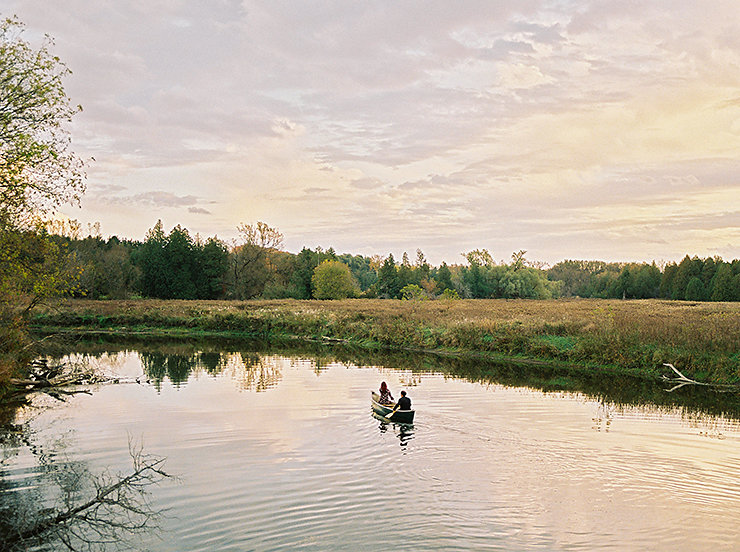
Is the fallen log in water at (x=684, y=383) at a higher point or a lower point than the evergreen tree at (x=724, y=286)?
lower

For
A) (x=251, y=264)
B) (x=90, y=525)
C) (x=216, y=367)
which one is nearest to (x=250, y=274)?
(x=251, y=264)

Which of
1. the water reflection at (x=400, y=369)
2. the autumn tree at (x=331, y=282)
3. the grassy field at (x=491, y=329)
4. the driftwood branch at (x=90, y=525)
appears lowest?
the driftwood branch at (x=90, y=525)

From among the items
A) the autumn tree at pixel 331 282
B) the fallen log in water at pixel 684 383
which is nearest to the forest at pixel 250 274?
the autumn tree at pixel 331 282

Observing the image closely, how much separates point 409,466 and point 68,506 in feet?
22.9

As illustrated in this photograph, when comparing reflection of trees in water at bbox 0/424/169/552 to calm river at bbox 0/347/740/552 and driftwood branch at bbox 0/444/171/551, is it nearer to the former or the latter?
driftwood branch at bbox 0/444/171/551

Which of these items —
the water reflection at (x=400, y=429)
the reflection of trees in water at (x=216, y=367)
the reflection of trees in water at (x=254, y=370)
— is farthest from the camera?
the reflection of trees in water at (x=216, y=367)

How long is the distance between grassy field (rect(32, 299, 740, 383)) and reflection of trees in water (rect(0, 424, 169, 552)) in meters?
14.9

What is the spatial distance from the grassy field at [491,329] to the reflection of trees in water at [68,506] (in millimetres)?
14878

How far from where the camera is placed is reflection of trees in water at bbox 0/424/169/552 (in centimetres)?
912

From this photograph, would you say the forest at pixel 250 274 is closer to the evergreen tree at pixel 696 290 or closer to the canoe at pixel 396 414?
the evergreen tree at pixel 696 290

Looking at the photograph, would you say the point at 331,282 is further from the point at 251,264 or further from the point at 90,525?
the point at 90,525

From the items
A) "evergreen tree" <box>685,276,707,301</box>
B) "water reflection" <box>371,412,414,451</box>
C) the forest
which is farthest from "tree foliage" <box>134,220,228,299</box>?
"water reflection" <box>371,412,414,451</box>

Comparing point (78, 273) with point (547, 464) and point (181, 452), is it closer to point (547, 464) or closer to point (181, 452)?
point (181, 452)

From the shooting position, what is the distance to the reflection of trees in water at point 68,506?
29.9 feet
